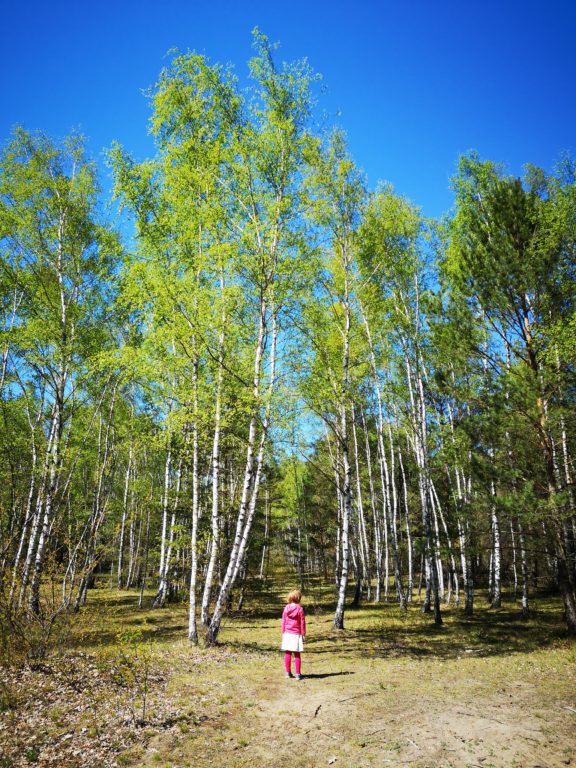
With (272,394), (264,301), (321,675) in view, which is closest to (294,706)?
(321,675)

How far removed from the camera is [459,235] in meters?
14.4

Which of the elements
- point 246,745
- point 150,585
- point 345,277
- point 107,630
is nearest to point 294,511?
point 150,585

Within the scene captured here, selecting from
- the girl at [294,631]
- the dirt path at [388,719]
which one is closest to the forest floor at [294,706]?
the dirt path at [388,719]

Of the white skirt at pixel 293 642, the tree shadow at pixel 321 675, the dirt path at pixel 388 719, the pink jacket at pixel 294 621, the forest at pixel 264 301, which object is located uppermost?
the forest at pixel 264 301

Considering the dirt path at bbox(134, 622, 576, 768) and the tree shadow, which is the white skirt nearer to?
the dirt path at bbox(134, 622, 576, 768)

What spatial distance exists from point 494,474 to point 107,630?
1167cm

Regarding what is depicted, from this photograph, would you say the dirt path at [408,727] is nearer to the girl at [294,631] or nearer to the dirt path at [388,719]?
the dirt path at [388,719]

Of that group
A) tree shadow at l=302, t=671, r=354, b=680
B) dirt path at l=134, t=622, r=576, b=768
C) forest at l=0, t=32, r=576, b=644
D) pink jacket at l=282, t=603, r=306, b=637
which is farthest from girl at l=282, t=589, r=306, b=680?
forest at l=0, t=32, r=576, b=644

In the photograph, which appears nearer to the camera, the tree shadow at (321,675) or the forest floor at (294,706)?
the forest floor at (294,706)

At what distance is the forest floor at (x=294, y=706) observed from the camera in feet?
15.2

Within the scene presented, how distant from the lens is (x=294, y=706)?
6.10 metres

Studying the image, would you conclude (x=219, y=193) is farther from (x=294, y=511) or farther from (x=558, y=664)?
(x=294, y=511)

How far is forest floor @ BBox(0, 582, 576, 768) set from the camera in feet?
15.2

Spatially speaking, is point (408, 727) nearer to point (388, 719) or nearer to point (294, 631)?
point (388, 719)
